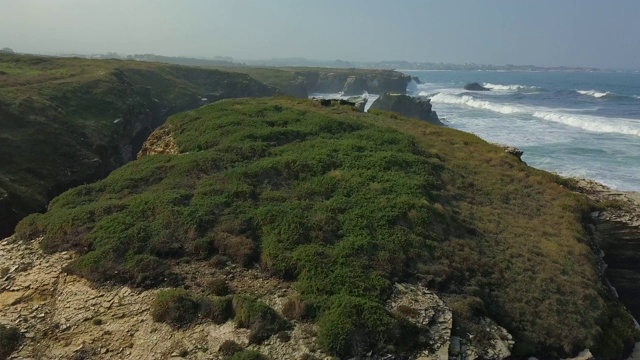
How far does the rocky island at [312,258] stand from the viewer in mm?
12000

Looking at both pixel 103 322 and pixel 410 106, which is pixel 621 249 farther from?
pixel 410 106

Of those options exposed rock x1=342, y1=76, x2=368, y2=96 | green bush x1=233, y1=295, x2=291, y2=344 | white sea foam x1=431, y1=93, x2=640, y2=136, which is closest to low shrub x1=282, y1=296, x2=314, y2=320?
green bush x1=233, y1=295, x2=291, y2=344

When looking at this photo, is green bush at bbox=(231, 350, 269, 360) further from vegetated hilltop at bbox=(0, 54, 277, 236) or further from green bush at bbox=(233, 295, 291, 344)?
vegetated hilltop at bbox=(0, 54, 277, 236)

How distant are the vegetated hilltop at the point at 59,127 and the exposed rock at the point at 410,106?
3682cm

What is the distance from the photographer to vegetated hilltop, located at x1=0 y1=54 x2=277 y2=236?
88.4ft

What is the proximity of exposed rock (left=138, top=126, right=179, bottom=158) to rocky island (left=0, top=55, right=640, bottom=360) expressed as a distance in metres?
0.76

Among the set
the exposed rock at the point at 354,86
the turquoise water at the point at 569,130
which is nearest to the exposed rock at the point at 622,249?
the turquoise water at the point at 569,130

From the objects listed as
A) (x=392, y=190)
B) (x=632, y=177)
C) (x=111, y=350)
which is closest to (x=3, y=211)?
(x=111, y=350)

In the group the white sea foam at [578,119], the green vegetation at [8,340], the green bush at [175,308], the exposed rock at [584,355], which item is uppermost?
the green bush at [175,308]

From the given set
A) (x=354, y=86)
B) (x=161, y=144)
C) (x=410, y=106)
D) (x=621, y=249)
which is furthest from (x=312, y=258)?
(x=354, y=86)

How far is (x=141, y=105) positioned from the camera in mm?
50750

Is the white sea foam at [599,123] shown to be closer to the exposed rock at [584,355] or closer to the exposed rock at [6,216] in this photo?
the exposed rock at [584,355]

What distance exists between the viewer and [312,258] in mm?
14242

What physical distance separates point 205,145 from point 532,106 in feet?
289
